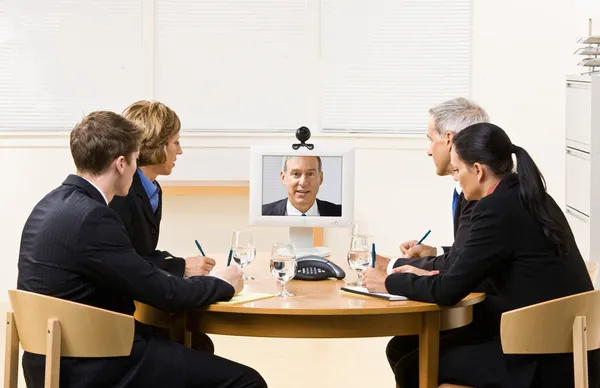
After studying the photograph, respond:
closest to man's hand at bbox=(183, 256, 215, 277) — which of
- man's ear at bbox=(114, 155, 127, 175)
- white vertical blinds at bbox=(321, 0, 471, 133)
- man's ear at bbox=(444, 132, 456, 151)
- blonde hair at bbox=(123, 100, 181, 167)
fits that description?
blonde hair at bbox=(123, 100, 181, 167)

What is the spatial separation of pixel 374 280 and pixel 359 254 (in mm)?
113

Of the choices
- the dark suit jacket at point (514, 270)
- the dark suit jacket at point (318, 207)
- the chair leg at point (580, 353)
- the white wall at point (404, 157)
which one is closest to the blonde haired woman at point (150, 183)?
the dark suit jacket at point (318, 207)

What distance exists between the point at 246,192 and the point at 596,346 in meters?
3.82

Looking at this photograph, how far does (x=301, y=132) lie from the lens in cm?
412

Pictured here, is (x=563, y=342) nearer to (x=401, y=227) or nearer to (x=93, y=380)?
(x=93, y=380)

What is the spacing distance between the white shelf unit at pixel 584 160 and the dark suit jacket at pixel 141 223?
238 centimetres

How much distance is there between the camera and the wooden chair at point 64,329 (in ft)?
8.58

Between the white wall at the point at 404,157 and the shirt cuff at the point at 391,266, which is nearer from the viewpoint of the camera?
the shirt cuff at the point at 391,266

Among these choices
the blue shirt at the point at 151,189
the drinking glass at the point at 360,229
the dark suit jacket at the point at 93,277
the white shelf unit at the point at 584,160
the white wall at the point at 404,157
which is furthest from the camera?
the white wall at the point at 404,157

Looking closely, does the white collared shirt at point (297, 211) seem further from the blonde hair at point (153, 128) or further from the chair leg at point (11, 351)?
the chair leg at point (11, 351)

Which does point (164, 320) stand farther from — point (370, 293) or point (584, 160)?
point (584, 160)

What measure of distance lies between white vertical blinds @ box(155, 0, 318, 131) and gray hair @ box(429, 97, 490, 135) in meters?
2.63

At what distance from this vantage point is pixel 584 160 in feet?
16.3

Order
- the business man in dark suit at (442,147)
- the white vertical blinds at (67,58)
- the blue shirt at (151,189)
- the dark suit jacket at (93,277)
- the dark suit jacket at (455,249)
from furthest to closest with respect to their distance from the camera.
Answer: the white vertical blinds at (67,58) < the business man in dark suit at (442,147) < the blue shirt at (151,189) < the dark suit jacket at (455,249) < the dark suit jacket at (93,277)
